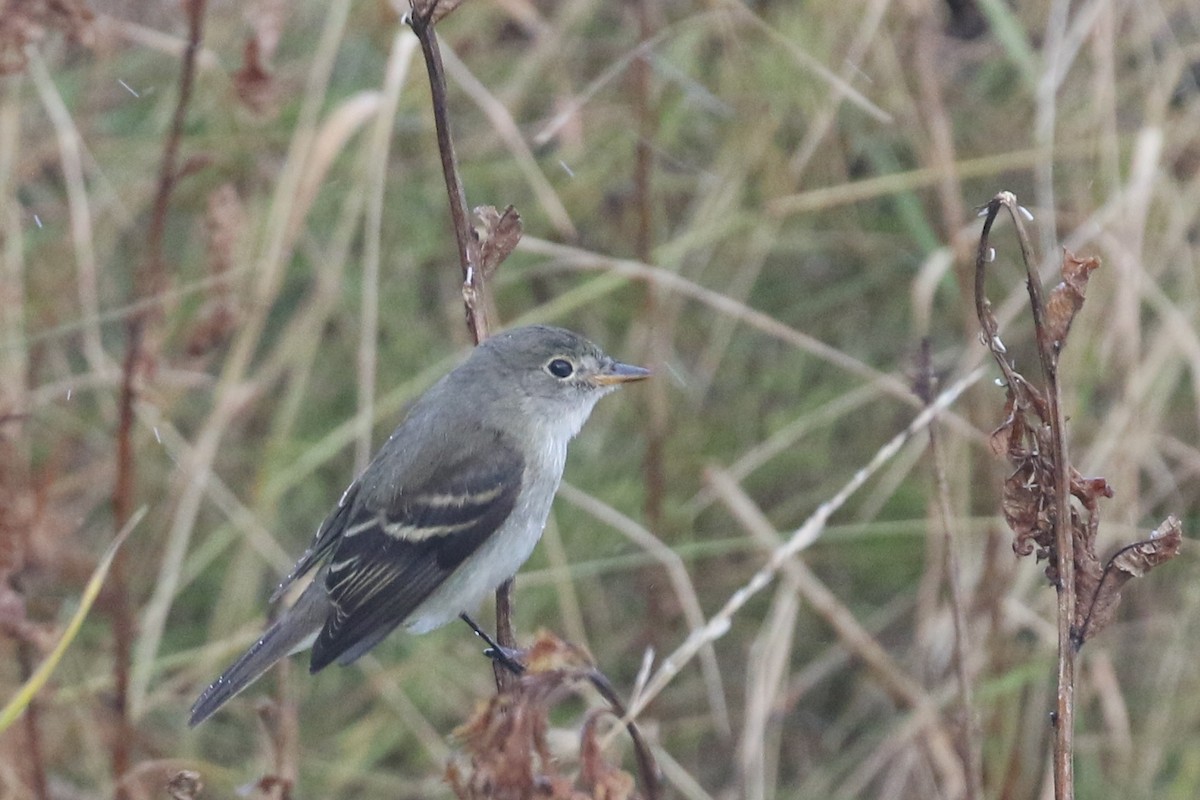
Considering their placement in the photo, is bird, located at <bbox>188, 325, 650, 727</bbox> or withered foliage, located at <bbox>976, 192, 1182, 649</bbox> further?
bird, located at <bbox>188, 325, 650, 727</bbox>

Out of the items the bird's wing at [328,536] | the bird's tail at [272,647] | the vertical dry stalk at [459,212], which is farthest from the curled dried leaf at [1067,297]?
the bird's wing at [328,536]

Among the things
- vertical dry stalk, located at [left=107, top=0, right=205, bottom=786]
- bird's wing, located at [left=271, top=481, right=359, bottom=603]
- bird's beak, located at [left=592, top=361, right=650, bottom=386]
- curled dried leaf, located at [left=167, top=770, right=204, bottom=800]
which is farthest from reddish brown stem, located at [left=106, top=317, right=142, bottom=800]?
curled dried leaf, located at [left=167, top=770, right=204, bottom=800]

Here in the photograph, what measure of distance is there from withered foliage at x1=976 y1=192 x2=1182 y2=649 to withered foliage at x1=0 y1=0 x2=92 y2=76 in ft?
6.52

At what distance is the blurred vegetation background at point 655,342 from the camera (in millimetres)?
3906

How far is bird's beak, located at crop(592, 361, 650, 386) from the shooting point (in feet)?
11.0

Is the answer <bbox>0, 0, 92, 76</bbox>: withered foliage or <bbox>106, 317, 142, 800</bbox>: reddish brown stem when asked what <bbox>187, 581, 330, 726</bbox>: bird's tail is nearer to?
<bbox>106, 317, 142, 800</bbox>: reddish brown stem

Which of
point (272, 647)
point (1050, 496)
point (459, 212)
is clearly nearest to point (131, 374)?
point (272, 647)

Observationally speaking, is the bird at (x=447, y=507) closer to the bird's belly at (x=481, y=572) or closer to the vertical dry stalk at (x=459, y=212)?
the bird's belly at (x=481, y=572)

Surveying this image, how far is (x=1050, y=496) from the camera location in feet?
5.74

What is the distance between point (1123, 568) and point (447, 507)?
1.79 m

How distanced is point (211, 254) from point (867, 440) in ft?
7.24

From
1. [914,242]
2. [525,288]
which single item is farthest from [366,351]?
[914,242]

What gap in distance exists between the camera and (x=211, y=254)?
11.1 feet

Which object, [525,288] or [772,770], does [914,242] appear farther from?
[772,770]
